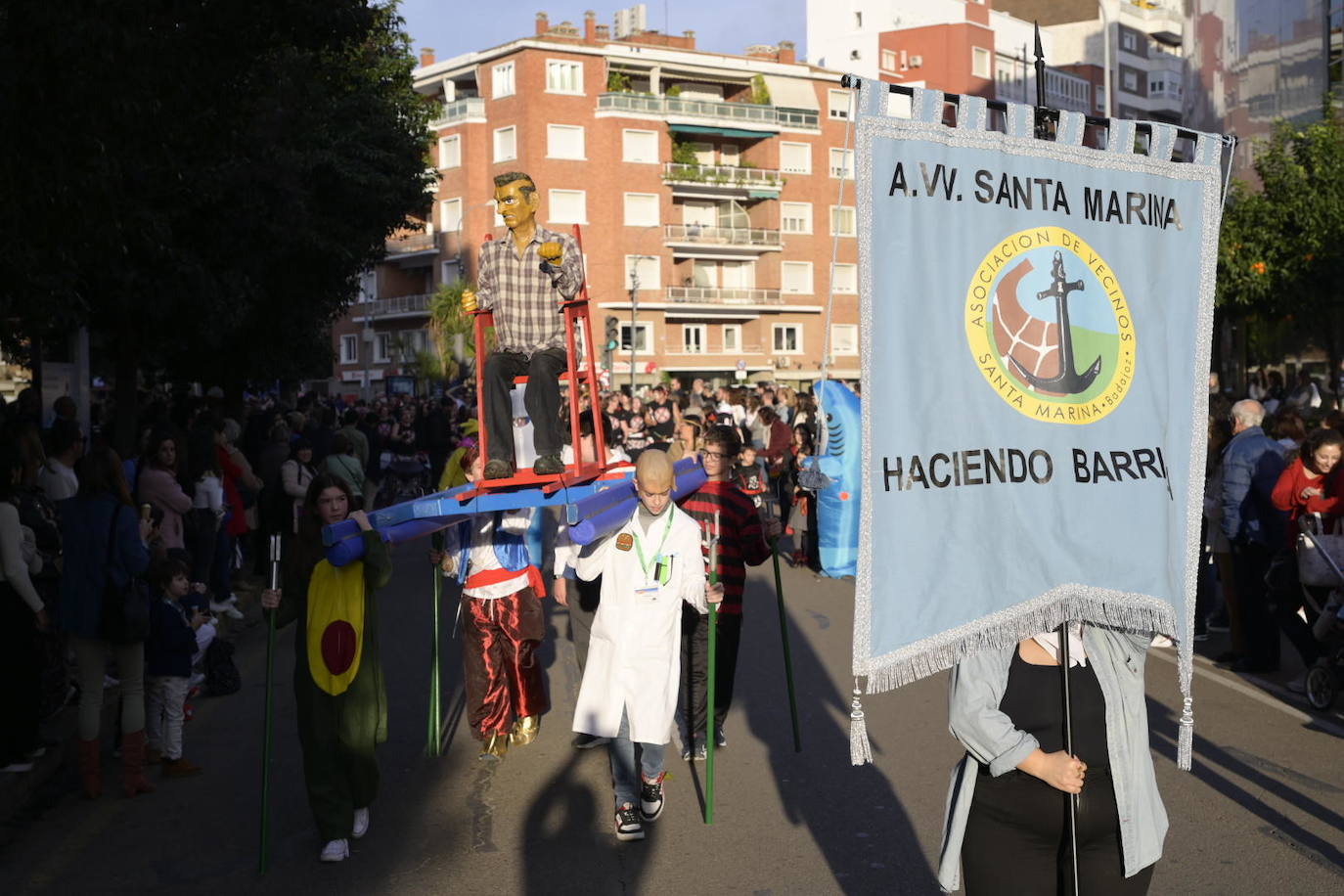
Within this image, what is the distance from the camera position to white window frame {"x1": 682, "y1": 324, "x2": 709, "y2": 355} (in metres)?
67.6

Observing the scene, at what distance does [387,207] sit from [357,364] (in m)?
56.9

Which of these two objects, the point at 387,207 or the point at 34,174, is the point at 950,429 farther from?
the point at 387,207

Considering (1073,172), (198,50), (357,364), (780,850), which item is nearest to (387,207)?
(198,50)

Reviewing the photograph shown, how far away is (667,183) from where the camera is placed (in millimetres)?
66250

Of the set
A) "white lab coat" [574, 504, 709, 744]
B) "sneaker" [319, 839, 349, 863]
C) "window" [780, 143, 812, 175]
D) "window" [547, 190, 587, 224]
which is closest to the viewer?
"sneaker" [319, 839, 349, 863]

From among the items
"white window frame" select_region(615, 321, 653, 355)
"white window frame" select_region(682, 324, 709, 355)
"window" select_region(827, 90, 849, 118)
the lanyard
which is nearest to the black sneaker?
the lanyard

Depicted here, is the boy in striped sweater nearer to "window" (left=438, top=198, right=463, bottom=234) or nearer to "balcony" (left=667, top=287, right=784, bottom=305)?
"balcony" (left=667, top=287, right=784, bottom=305)

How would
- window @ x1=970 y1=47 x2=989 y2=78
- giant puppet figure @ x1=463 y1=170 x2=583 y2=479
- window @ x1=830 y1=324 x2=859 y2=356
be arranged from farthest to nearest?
window @ x1=970 y1=47 x2=989 y2=78 → window @ x1=830 y1=324 x2=859 y2=356 → giant puppet figure @ x1=463 y1=170 x2=583 y2=479

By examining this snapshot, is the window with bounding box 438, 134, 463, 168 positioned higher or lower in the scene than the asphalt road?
higher

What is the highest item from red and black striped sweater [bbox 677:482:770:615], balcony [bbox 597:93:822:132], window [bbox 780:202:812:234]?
balcony [bbox 597:93:822:132]

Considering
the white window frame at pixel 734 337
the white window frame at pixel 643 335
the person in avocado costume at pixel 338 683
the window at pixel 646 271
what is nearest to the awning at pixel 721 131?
the window at pixel 646 271

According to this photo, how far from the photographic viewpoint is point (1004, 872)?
3959 mm

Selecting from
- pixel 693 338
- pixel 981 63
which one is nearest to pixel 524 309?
pixel 693 338

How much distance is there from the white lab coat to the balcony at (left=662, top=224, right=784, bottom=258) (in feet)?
197
